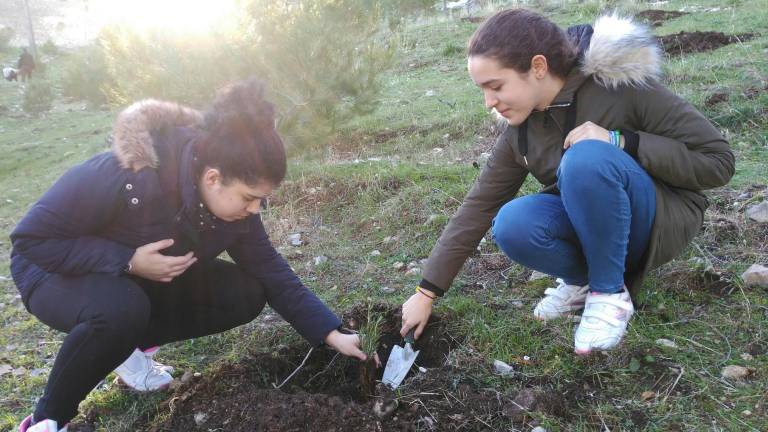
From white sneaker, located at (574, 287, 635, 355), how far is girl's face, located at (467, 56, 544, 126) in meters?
0.74

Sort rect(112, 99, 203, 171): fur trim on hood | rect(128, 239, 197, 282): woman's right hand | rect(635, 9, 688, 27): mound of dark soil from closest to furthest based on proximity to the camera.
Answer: rect(112, 99, 203, 171): fur trim on hood
rect(128, 239, 197, 282): woman's right hand
rect(635, 9, 688, 27): mound of dark soil

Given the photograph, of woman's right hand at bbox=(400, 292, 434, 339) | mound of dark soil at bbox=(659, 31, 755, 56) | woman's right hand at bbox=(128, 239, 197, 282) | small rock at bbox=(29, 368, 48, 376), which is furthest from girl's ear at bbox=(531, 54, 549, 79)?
mound of dark soil at bbox=(659, 31, 755, 56)

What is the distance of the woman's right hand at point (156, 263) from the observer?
2031mm

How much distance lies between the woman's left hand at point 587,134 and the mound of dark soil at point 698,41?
4997 mm

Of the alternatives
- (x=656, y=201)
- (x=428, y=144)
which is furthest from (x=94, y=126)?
(x=656, y=201)

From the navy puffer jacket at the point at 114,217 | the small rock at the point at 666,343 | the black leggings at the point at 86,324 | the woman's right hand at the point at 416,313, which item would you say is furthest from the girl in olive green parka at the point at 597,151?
the black leggings at the point at 86,324

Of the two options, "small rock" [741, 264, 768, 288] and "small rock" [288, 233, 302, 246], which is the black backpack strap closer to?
"small rock" [741, 264, 768, 288]

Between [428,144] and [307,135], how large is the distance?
117 centimetres

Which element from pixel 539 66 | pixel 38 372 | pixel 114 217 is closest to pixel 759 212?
pixel 539 66

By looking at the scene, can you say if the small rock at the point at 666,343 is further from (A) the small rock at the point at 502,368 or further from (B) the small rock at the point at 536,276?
(B) the small rock at the point at 536,276

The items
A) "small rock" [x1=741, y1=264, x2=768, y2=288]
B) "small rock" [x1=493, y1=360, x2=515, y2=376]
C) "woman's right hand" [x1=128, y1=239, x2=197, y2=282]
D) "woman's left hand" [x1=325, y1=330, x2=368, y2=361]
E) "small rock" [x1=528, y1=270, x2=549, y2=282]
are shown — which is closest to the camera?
"woman's right hand" [x1=128, y1=239, x2=197, y2=282]

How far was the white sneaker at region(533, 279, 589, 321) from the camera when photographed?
246cm

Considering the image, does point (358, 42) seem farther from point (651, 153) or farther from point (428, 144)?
point (651, 153)

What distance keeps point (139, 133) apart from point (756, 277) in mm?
2399
